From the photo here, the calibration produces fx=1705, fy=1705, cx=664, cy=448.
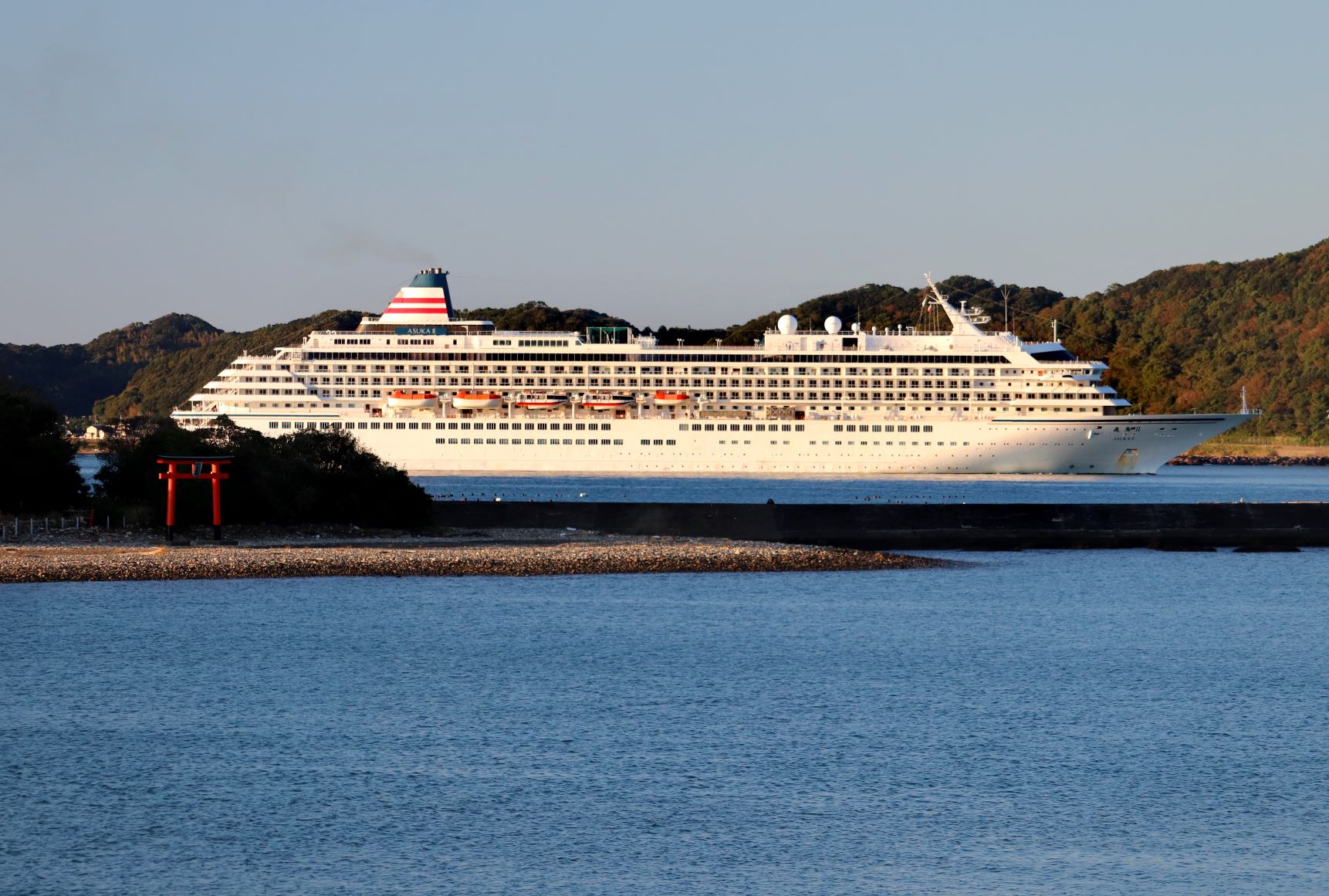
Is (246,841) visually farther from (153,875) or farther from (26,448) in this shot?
(26,448)

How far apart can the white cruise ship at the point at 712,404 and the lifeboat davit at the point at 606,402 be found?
8cm

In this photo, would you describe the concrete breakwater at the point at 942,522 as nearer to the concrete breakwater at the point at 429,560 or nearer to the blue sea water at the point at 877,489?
the concrete breakwater at the point at 429,560

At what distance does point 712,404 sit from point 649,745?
63674mm

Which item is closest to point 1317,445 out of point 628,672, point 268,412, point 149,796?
point 268,412

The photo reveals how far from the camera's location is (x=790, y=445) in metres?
77.6

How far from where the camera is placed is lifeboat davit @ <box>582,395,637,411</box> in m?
80.8

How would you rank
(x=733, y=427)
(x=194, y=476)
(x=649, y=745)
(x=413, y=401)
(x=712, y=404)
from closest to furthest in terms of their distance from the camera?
(x=649, y=745) < (x=194, y=476) < (x=733, y=427) < (x=712, y=404) < (x=413, y=401)

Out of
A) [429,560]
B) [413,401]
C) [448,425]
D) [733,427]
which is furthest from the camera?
[413,401]

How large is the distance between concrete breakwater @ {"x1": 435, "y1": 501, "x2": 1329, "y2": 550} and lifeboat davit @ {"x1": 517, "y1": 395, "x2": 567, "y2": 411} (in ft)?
123

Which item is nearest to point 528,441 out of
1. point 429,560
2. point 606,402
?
point 606,402

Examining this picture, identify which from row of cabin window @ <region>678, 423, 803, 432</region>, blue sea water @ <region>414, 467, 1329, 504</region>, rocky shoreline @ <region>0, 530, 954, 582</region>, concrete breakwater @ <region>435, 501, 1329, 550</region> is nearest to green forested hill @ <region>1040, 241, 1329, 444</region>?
blue sea water @ <region>414, 467, 1329, 504</region>

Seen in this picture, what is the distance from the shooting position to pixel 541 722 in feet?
61.6

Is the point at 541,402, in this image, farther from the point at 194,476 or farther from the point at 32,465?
the point at 194,476

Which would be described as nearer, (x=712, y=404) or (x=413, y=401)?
(x=712, y=404)
